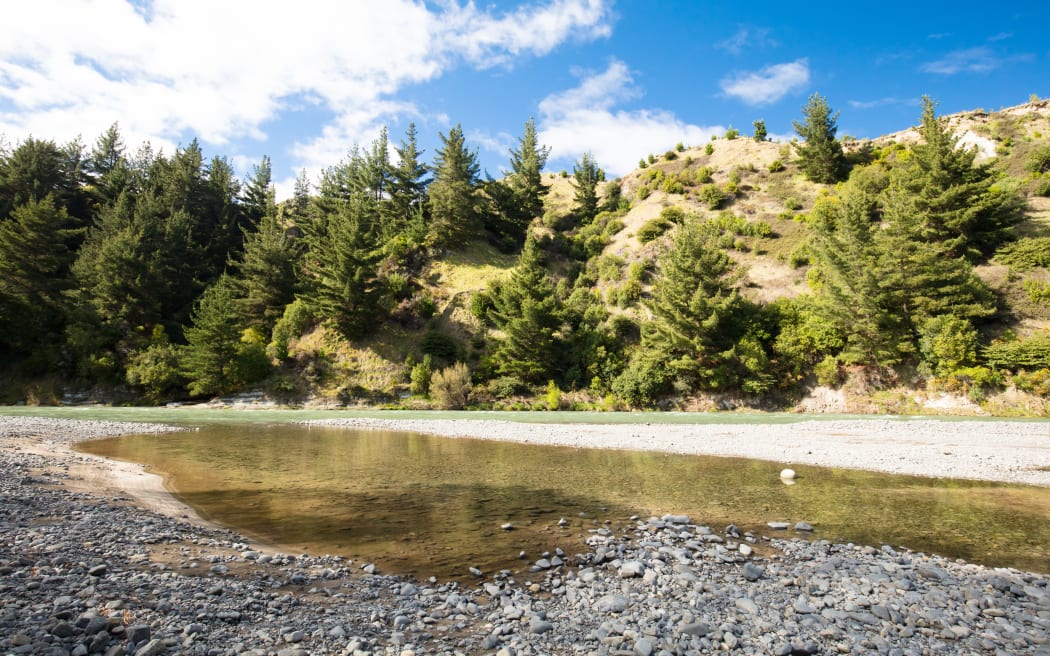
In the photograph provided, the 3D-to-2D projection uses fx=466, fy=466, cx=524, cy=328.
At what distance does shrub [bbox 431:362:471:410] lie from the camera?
38.3 metres

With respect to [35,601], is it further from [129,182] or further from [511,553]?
[129,182]

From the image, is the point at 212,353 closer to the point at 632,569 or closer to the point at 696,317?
the point at 696,317

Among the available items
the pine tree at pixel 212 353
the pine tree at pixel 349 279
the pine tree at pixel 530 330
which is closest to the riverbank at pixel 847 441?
the pine tree at pixel 530 330

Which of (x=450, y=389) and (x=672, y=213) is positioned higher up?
(x=672, y=213)

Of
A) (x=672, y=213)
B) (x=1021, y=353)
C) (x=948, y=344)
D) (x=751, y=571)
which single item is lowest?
(x=751, y=571)

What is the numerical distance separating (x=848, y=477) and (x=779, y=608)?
9.86 meters

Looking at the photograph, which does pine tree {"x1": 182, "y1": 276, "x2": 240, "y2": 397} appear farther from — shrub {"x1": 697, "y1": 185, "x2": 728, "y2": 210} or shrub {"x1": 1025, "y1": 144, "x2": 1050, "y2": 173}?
shrub {"x1": 1025, "y1": 144, "x2": 1050, "y2": 173}

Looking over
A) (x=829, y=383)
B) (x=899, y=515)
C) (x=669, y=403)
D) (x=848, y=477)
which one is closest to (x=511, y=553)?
(x=899, y=515)

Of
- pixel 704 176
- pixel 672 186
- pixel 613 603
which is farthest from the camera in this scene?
pixel 704 176

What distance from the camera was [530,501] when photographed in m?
11.2

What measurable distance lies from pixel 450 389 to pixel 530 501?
2794 centimetres

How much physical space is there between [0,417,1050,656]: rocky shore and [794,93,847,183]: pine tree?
6153 cm

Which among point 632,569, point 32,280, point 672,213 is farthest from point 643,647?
point 32,280

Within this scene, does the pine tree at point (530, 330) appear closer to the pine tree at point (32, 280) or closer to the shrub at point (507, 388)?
the shrub at point (507, 388)
